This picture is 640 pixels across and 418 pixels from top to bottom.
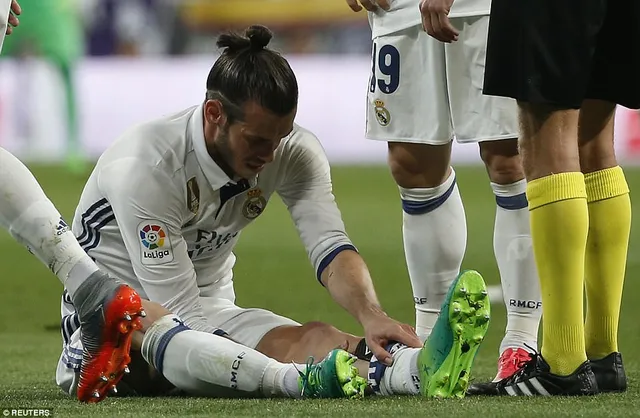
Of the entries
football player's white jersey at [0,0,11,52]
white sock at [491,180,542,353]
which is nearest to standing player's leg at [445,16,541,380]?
white sock at [491,180,542,353]

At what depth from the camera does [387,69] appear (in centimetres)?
359

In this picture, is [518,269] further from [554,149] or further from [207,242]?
[207,242]

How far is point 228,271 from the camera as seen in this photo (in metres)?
3.59

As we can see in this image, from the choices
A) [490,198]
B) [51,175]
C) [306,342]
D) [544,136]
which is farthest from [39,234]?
[51,175]

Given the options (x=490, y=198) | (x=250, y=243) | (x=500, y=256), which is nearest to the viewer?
(x=500, y=256)

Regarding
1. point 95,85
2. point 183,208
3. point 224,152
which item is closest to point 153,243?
point 183,208

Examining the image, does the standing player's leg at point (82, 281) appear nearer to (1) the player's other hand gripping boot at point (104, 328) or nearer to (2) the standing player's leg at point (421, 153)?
(1) the player's other hand gripping boot at point (104, 328)

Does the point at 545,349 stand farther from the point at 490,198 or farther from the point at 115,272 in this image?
the point at 490,198

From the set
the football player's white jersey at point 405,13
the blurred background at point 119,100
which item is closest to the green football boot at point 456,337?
the football player's white jersey at point 405,13

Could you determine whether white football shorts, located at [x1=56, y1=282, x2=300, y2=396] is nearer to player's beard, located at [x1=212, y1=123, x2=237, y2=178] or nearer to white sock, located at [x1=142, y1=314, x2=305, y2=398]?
white sock, located at [x1=142, y1=314, x2=305, y2=398]

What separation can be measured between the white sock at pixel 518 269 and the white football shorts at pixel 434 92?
0.17 m

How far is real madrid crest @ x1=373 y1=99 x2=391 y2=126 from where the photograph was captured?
3594 millimetres

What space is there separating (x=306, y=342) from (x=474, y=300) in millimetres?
649

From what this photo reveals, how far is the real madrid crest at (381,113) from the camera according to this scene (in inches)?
141
